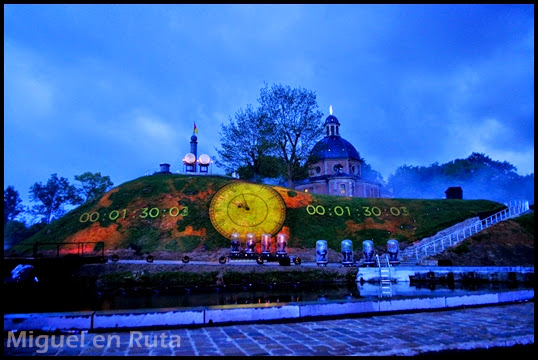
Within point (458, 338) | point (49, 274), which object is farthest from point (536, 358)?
point (49, 274)

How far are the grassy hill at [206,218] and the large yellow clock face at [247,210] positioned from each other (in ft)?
2.98

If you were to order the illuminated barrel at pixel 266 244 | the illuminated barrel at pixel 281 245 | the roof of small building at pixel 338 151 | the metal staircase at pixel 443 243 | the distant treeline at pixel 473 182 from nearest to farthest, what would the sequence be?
the illuminated barrel at pixel 281 245, the illuminated barrel at pixel 266 244, the metal staircase at pixel 443 243, the roof of small building at pixel 338 151, the distant treeline at pixel 473 182

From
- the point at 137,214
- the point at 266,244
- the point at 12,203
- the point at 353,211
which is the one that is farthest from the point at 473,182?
the point at 12,203

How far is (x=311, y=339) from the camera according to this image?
18.7 feet

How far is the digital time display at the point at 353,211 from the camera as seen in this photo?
38963 millimetres

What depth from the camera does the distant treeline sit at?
87500 mm

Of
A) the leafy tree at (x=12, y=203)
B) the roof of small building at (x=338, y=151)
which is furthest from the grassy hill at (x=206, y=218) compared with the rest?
the leafy tree at (x=12, y=203)

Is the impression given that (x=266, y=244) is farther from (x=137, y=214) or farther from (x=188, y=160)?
(x=188, y=160)

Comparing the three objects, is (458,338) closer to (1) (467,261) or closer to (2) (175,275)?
(2) (175,275)

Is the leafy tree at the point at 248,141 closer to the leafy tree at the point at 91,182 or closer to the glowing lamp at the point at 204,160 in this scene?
the glowing lamp at the point at 204,160

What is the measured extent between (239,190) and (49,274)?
72.0 ft

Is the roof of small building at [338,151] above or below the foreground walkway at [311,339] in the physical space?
above

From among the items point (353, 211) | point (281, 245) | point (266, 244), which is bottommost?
point (281, 245)

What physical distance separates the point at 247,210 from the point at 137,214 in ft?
41.9
